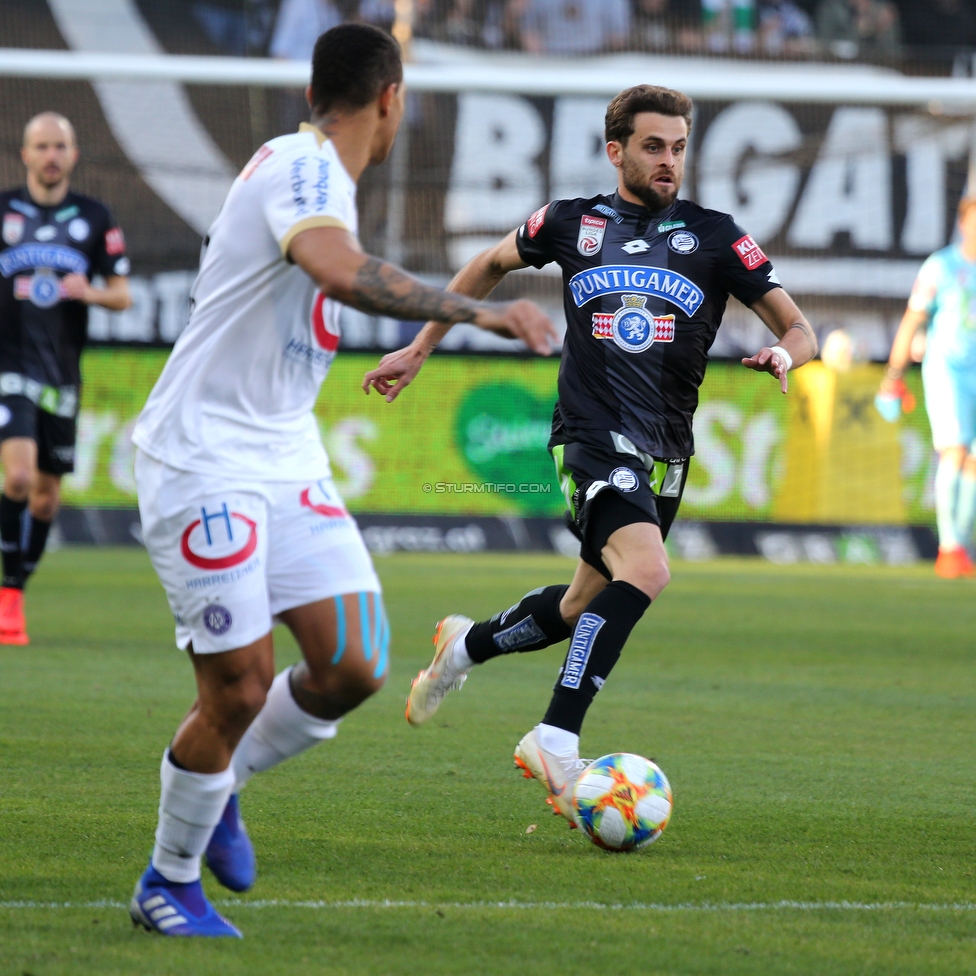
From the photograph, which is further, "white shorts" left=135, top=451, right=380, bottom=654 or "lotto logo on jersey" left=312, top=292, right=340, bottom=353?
"lotto logo on jersey" left=312, top=292, right=340, bottom=353

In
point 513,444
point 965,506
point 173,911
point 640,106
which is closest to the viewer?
point 173,911

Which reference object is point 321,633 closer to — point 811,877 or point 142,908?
point 142,908

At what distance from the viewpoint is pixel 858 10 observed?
2327cm

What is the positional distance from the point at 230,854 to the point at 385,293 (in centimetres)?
129

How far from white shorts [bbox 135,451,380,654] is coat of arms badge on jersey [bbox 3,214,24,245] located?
555 cm

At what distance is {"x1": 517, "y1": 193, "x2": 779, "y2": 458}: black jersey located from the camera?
5.17m

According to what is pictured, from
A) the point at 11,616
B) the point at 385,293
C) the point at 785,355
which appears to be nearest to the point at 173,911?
the point at 385,293

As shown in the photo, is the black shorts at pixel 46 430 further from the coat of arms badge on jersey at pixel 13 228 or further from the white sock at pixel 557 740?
the white sock at pixel 557 740

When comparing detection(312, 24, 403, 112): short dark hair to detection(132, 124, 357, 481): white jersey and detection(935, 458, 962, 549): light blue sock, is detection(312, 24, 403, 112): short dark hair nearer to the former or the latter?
detection(132, 124, 357, 481): white jersey

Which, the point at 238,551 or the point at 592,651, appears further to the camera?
the point at 592,651

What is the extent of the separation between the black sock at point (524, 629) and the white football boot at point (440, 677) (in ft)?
0.20

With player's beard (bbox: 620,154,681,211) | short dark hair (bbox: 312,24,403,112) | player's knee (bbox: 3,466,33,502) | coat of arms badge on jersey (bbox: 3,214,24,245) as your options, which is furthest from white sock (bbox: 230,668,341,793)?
coat of arms badge on jersey (bbox: 3,214,24,245)

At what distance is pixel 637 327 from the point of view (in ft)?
17.0

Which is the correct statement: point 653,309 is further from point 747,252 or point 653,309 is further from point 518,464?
point 518,464
